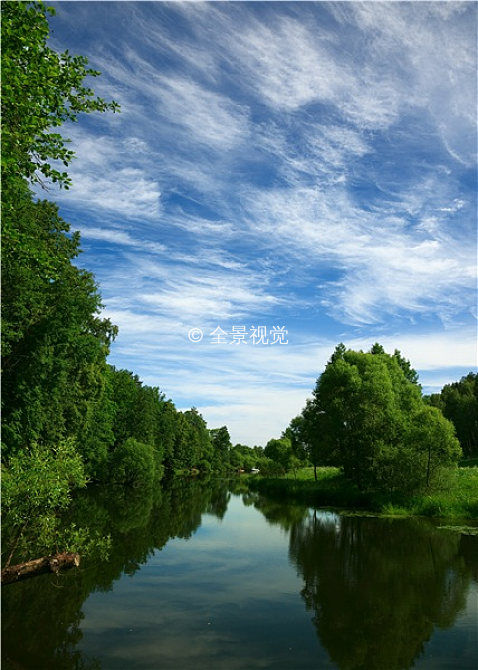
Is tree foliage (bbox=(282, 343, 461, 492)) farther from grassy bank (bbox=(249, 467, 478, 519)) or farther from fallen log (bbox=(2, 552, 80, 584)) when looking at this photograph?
fallen log (bbox=(2, 552, 80, 584))

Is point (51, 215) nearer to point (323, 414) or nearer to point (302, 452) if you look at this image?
point (323, 414)

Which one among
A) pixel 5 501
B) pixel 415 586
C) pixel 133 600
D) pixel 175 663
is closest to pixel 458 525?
pixel 415 586

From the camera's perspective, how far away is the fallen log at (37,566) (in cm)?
1413

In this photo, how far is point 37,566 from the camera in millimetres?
15094

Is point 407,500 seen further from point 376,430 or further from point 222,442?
point 222,442

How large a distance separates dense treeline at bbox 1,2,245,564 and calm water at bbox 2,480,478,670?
2.28m

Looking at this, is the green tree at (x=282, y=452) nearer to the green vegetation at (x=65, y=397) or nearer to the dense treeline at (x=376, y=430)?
the green vegetation at (x=65, y=397)

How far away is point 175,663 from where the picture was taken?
11438 millimetres

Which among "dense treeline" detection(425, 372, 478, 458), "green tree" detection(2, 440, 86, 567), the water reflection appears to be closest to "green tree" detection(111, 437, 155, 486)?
the water reflection

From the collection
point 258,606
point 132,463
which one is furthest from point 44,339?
point 132,463

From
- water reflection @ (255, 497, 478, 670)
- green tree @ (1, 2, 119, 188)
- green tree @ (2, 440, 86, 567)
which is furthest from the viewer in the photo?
green tree @ (2, 440, 86, 567)

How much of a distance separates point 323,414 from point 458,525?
18.0 m

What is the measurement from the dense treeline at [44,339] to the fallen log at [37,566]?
452mm

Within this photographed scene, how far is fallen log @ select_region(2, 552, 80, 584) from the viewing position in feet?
46.4
